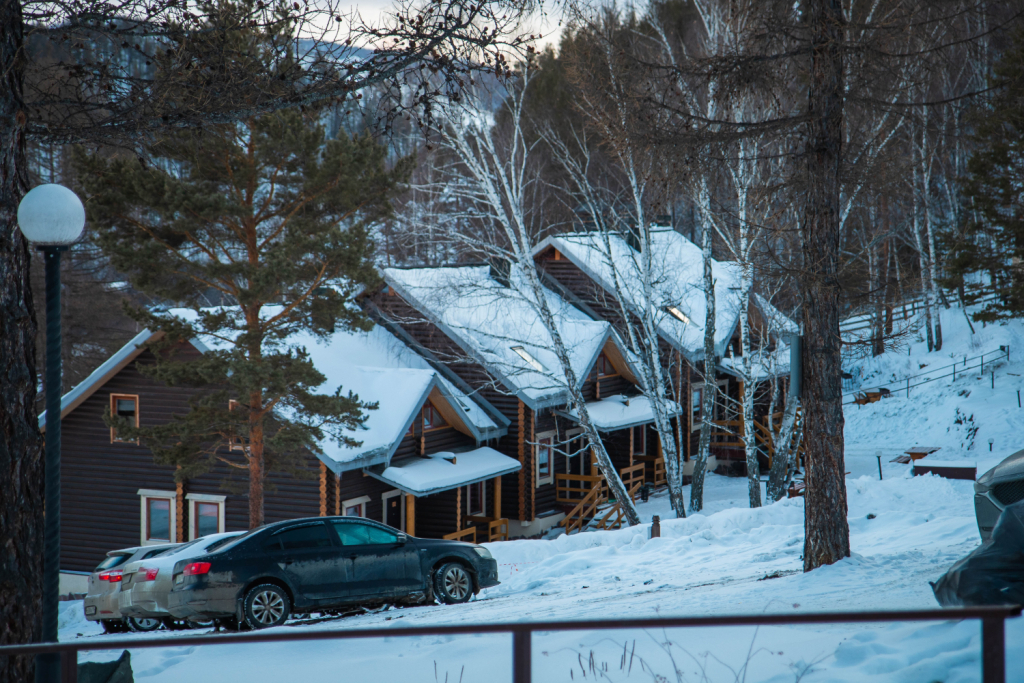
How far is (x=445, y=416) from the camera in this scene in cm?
2202

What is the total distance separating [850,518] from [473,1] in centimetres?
1112

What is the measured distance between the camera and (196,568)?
10.9 metres

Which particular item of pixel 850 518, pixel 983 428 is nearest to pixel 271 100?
pixel 850 518

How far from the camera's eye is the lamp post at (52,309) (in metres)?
5.77

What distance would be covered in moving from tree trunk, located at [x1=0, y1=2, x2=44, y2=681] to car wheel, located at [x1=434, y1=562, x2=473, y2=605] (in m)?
6.98

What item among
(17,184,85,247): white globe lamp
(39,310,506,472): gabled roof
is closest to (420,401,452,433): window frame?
(39,310,506,472): gabled roof

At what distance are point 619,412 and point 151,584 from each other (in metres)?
16.3

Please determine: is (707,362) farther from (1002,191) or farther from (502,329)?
(1002,191)

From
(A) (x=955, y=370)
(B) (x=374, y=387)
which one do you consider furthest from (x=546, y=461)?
(A) (x=955, y=370)

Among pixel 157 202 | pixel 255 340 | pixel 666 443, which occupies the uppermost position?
pixel 157 202

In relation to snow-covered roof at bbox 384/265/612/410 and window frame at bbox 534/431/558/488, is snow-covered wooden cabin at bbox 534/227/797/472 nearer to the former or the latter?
snow-covered roof at bbox 384/265/612/410

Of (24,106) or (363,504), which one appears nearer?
(24,106)

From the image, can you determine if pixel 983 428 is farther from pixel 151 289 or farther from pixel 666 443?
pixel 151 289

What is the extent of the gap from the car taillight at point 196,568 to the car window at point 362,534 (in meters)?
1.94
